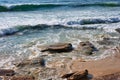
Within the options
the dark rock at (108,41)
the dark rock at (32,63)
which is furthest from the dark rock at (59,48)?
the dark rock at (108,41)

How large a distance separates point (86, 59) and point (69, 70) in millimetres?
1132

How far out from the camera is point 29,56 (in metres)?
8.63

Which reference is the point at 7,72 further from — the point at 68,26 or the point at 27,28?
the point at 68,26

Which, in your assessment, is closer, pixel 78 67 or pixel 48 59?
pixel 78 67

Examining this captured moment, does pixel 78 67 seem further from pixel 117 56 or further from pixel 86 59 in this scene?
Answer: pixel 117 56

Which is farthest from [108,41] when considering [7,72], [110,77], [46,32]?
[7,72]

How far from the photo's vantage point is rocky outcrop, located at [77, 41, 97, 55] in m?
9.03

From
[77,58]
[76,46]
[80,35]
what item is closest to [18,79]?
[77,58]

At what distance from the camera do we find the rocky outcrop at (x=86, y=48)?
29.6 feet

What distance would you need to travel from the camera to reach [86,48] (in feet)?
30.5

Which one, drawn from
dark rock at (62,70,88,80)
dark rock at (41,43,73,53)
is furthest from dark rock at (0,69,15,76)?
dark rock at (41,43,73,53)

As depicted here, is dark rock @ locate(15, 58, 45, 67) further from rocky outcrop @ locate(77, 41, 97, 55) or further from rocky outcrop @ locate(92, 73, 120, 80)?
rocky outcrop @ locate(92, 73, 120, 80)

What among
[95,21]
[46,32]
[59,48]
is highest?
[59,48]

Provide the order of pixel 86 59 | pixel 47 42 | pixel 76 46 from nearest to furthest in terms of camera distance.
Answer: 1. pixel 86 59
2. pixel 76 46
3. pixel 47 42
